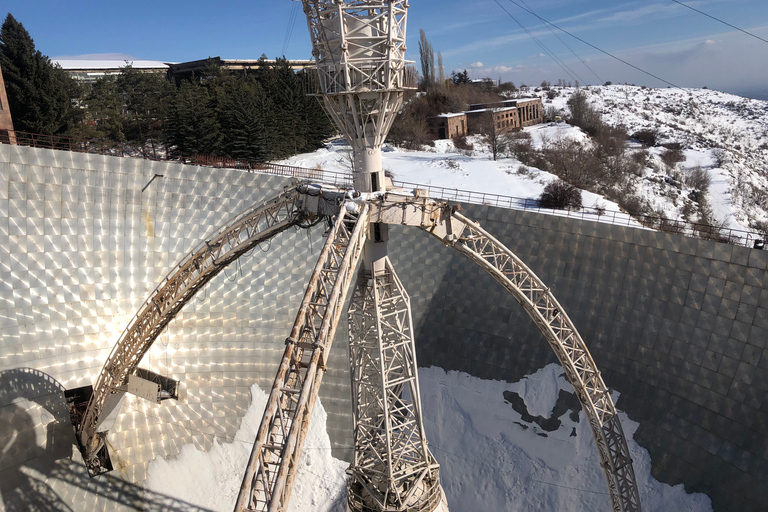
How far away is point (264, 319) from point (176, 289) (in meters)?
5.42

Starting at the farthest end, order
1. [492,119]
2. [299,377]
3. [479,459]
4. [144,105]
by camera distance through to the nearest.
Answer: [492,119]
[144,105]
[479,459]
[299,377]

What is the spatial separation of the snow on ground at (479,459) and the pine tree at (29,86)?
62.8 ft

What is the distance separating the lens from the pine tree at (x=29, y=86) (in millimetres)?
26125

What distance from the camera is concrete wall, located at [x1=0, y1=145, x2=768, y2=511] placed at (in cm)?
1470

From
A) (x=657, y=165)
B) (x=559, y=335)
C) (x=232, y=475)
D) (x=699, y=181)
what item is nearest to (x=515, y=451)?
(x=559, y=335)

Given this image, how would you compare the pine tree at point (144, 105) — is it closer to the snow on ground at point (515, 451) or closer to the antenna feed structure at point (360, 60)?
the snow on ground at point (515, 451)

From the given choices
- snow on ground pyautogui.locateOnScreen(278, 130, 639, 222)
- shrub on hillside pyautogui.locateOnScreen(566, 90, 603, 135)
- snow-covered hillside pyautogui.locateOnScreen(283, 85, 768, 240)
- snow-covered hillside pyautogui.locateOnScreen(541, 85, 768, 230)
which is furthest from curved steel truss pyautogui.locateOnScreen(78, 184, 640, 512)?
shrub on hillside pyautogui.locateOnScreen(566, 90, 603, 135)

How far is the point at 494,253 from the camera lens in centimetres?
1138

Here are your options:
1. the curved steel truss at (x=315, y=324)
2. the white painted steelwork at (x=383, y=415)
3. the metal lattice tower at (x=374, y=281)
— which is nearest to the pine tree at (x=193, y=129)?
the curved steel truss at (x=315, y=324)

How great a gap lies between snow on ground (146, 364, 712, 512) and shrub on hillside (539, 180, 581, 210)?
12311 mm

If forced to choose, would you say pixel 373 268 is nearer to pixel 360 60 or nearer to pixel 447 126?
pixel 360 60

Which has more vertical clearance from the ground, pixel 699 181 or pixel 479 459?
pixel 699 181

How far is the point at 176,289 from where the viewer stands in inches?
544

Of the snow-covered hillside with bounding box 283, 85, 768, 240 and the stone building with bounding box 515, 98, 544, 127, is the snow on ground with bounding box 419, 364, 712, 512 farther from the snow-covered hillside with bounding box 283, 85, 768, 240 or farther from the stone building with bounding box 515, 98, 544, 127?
the stone building with bounding box 515, 98, 544, 127
